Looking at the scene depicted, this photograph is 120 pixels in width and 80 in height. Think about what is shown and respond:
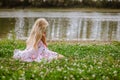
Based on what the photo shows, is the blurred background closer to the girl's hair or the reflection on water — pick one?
the reflection on water

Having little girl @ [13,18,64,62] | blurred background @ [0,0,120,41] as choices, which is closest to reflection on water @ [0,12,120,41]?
blurred background @ [0,0,120,41]

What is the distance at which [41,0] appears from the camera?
1673 inches

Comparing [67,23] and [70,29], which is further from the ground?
[70,29]

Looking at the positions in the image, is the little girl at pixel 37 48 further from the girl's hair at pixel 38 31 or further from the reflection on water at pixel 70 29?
the reflection on water at pixel 70 29

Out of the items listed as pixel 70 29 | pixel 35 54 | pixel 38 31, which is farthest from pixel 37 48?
pixel 70 29

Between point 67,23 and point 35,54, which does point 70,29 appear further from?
point 35,54

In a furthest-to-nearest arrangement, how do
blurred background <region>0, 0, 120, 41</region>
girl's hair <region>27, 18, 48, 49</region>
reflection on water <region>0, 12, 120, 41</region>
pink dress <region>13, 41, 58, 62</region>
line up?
blurred background <region>0, 0, 120, 41</region> < reflection on water <region>0, 12, 120, 41</region> < girl's hair <region>27, 18, 48, 49</region> < pink dress <region>13, 41, 58, 62</region>

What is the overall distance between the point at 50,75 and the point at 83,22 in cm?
2109

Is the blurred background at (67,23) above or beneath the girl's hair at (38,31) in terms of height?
beneath

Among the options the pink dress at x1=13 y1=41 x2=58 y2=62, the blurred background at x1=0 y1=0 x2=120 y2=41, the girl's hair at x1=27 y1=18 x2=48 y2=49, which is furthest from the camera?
the blurred background at x1=0 y1=0 x2=120 y2=41

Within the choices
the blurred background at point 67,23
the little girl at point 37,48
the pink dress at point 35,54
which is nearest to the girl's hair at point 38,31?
the little girl at point 37,48

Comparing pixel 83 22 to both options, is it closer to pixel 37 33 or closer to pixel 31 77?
pixel 37 33

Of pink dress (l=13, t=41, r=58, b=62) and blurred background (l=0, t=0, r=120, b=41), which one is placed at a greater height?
pink dress (l=13, t=41, r=58, b=62)

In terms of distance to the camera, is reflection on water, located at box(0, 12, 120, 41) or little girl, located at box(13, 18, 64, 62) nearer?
little girl, located at box(13, 18, 64, 62)
